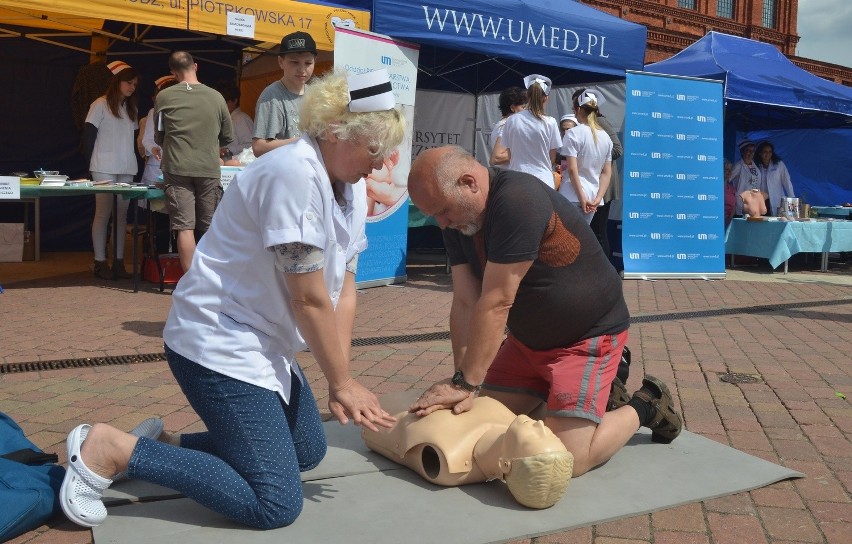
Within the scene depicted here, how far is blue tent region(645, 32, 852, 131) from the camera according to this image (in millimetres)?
10961

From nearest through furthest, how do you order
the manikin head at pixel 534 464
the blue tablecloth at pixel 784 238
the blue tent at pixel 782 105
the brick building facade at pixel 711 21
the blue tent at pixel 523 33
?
the manikin head at pixel 534 464 < the blue tent at pixel 523 33 < the blue tablecloth at pixel 784 238 < the blue tent at pixel 782 105 < the brick building facade at pixel 711 21

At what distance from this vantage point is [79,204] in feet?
32.9

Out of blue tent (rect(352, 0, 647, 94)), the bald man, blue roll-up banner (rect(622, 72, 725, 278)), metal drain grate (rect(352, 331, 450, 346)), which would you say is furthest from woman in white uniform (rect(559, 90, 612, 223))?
the bald man

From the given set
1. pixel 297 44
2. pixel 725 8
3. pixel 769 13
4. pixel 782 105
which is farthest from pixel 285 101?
pixel 769 13

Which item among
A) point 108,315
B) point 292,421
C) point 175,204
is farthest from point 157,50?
point 292,421

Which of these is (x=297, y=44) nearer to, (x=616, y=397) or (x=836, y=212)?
(x=616, y=397)

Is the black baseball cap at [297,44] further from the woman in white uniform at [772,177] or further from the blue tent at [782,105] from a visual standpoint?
the woman in white uniform at [772,177]

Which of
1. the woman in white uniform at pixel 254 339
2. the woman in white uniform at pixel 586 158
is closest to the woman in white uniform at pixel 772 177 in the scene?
the woman in white uniform at pixel 586 158

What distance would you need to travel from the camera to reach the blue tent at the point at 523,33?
25.4ft

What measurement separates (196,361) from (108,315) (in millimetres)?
3915

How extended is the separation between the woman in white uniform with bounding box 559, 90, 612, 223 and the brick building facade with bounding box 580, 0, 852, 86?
53.2 feet

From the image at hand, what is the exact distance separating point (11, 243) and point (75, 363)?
5.09 metres

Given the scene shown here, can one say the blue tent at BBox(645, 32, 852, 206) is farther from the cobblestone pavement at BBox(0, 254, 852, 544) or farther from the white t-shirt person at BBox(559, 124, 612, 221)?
the cobblestone pavement at BBox(0, 254, 852, 544)

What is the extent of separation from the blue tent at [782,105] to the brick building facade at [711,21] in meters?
7.58
